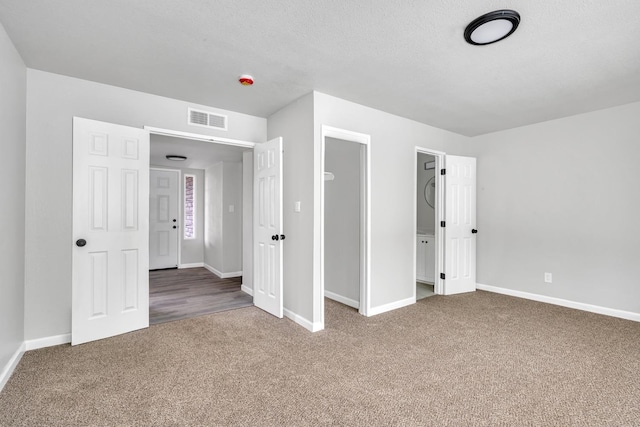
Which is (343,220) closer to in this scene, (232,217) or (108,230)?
(108,230)

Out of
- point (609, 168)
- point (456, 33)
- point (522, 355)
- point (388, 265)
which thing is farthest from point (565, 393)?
point (609, 168)

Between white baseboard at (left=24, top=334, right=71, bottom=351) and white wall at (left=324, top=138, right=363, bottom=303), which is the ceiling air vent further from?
white baseboard at (left=24, top=334, right=71, bottom=351)

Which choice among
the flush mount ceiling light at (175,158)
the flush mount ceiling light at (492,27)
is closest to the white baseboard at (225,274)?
the flush mount ceiling light at (175,158)

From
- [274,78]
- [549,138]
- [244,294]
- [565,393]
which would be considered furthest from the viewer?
[244,294]

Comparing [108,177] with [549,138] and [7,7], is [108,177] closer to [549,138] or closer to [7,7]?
[7,7]

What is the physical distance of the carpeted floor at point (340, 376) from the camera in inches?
71.7

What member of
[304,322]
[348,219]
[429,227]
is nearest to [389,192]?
[348,219]

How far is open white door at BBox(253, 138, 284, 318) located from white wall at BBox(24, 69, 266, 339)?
1632mm

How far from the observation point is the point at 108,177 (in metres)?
2.89

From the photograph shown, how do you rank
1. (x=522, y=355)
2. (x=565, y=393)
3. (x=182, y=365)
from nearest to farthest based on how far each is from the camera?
(x=565, y=393), (x=182, y=365), (x=522, y=355)

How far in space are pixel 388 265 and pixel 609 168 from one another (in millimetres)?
2843

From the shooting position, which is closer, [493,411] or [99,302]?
[493,411]

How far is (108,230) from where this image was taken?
114 inches

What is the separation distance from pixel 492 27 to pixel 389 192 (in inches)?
81.4
